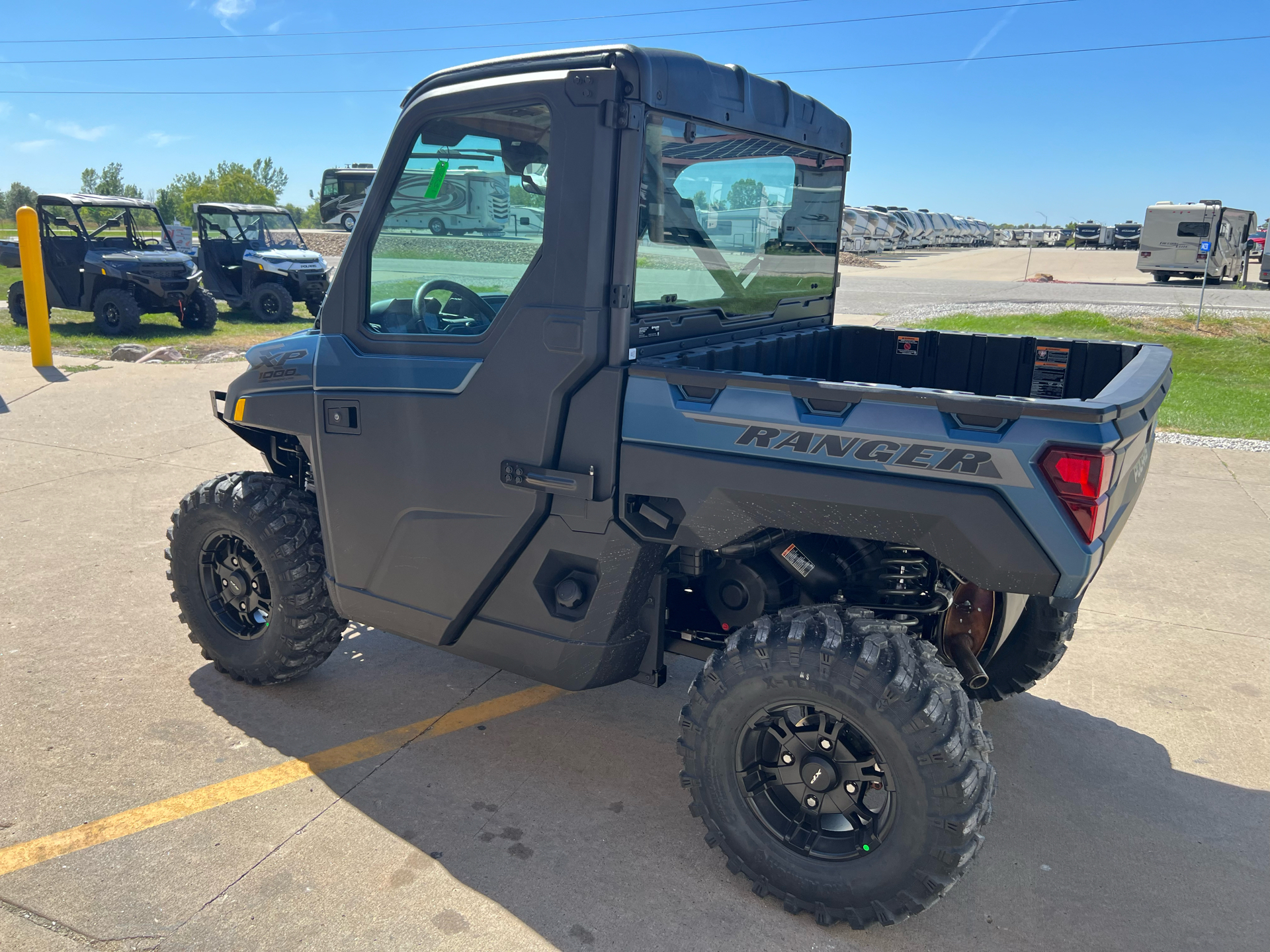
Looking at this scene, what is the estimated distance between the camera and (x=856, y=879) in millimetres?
2744

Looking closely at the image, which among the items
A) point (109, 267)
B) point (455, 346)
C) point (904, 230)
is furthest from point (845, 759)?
point (904, 230)

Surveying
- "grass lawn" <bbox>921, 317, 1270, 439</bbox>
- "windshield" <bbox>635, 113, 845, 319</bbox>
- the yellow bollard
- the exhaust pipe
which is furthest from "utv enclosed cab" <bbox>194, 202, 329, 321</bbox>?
the exhaust pipe

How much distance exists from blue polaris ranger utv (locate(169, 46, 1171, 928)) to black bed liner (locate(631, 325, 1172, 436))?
0.06 feet

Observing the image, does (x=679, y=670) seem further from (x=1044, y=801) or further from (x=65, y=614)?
(x=65, y=614)

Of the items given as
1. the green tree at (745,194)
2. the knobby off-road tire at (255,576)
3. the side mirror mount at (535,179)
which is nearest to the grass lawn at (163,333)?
the knobby off-road tire at (255,576)

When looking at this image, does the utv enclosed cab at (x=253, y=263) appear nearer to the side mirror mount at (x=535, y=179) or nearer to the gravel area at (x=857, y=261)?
the side mirror mount at (x=535, y=179)

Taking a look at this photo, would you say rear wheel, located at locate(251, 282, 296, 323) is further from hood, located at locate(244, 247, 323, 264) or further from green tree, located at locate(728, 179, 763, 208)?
green tree, located at locate(728, 179, 763, 208)

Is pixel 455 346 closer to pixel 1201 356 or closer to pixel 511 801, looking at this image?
pixel 511 801

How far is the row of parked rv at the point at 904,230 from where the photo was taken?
150 feet

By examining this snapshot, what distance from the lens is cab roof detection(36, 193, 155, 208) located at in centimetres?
1515

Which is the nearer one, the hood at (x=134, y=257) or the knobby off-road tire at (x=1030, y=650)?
the knobby off-road tire at (x=1030, y=650)

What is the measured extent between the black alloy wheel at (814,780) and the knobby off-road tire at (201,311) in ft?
51.1

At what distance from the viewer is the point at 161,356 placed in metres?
13.0

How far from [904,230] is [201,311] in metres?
43.2
